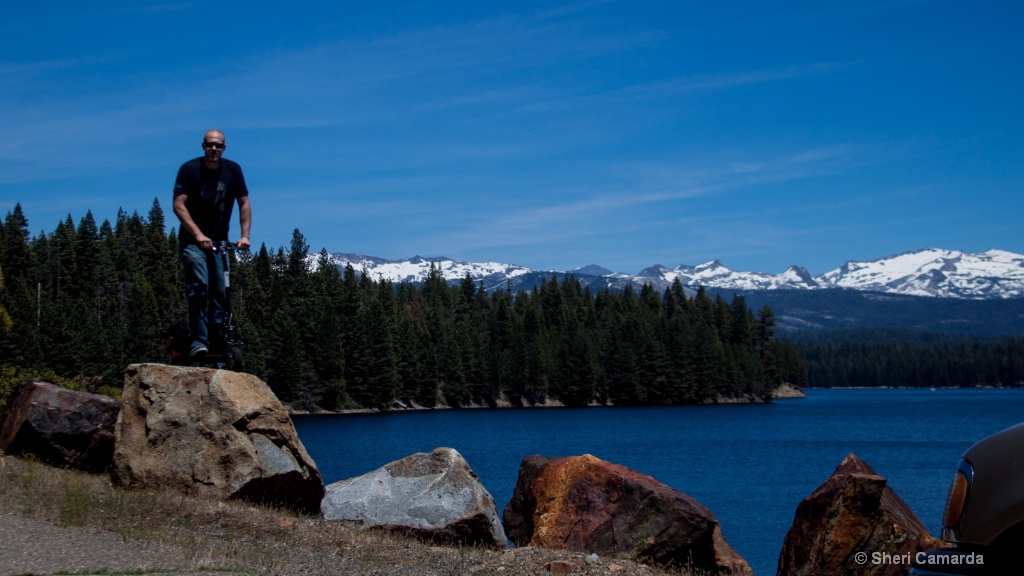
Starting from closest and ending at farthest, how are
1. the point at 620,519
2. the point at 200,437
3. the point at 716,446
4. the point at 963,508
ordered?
the point at 963,508, the point at 200,437, the point at 620,519, the point at 716,446

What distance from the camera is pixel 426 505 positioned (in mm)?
13562

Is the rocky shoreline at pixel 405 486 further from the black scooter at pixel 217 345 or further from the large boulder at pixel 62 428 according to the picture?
the black scooter at pixel 217 345

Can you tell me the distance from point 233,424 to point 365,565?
3743 millimetres

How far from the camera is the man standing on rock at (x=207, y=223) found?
39.2 ft

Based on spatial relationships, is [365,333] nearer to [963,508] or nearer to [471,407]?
[471,407]

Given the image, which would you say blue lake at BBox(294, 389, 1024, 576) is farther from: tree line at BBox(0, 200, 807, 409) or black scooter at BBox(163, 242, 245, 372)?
black scooter at BBox(163, 242, 245, 372)

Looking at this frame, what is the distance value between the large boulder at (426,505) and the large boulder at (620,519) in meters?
1.36

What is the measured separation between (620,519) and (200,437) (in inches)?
262

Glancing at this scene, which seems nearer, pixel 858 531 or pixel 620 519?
pixel 858 531

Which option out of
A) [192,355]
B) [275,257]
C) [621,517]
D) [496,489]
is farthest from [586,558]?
[275,257]

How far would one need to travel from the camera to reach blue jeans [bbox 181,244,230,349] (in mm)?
12055

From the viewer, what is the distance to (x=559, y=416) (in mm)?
105750

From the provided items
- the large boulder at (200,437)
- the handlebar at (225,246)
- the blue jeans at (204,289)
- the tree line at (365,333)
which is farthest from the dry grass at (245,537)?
the tree line at (365,333)

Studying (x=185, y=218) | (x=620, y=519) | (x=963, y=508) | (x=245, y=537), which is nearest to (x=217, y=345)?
(x=185, y=218)
